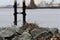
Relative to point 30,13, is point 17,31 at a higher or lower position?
higher

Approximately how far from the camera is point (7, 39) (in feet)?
4.87

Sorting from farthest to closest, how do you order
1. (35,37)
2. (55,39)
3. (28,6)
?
(28,6) < (35,37) < (55,39)

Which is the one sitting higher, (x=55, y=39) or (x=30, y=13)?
(x=55, y=39)

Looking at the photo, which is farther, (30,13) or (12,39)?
(30,13)

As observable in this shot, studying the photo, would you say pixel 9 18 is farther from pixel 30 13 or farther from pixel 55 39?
pixel 55 39

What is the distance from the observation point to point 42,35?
147 centimetres

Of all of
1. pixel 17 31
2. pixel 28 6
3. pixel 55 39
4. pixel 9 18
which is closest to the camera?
pixel 55 39

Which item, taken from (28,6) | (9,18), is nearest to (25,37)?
(28,6)

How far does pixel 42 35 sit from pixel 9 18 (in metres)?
1.99

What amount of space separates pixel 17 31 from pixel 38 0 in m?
Result: 1.30

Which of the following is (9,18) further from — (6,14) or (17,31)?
(17,31)

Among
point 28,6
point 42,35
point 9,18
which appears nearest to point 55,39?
point 42,35

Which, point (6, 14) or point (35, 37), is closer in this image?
point (35, 37)

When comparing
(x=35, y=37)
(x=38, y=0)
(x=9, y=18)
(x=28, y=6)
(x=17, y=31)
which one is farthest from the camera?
(x=9, y=18)
